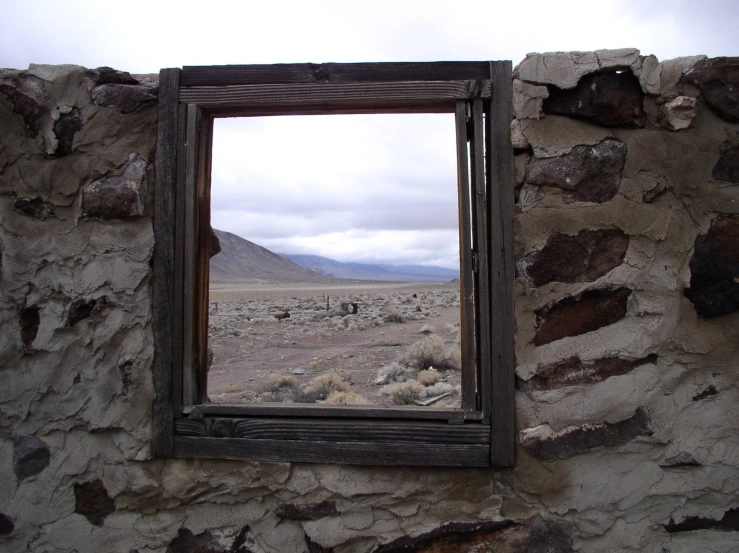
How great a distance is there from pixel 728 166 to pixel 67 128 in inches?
96.6

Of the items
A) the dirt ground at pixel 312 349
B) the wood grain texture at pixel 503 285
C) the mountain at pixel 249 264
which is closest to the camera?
the wood grain texture at pixel 503 285

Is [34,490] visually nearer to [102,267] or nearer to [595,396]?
[102,267]

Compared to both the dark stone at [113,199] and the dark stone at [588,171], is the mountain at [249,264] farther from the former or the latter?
the dark stone at [588,171]

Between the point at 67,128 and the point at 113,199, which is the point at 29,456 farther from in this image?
the point at 67,128

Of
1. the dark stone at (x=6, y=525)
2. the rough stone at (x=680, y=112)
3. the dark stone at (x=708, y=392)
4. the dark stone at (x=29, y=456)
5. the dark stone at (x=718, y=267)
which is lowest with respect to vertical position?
the dark stone at (x=6, y=525)

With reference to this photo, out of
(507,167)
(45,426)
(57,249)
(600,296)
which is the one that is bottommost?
(45,426)

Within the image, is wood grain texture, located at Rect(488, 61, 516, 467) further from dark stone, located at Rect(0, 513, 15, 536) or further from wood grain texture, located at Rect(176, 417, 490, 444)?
dark stone, located at Rect(0, 513, 15, 536)

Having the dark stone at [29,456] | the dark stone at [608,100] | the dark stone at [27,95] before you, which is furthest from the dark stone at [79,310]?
the dark stone at [608,100]

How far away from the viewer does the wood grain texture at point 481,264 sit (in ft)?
7.24

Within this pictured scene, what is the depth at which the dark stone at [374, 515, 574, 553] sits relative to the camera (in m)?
2.17

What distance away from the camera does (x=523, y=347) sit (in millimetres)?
2197

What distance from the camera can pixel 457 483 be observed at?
222cm

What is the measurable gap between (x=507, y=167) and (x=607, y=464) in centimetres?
114

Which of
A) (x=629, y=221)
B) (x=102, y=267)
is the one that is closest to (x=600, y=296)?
(x=629, y=221)
